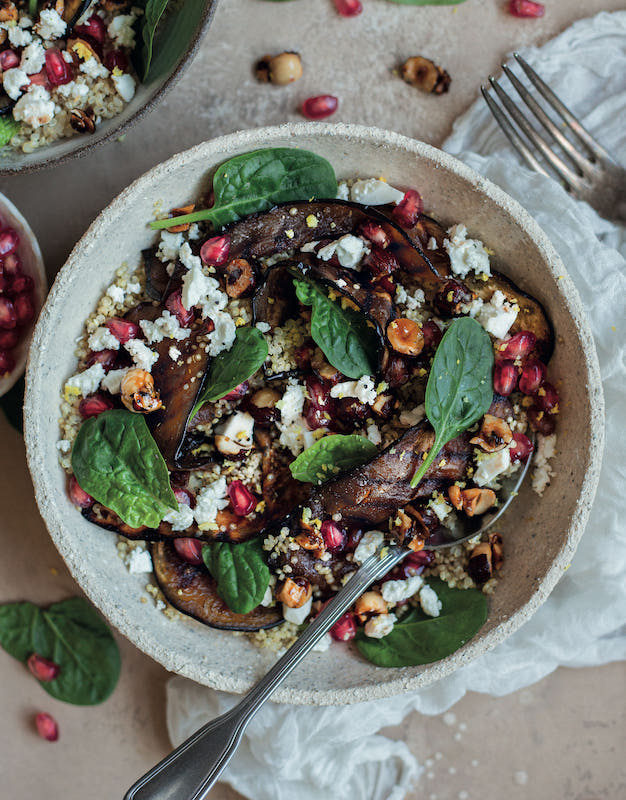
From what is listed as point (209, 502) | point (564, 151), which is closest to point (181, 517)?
point (209, 502)

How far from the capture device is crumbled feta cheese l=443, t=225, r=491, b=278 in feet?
5.58

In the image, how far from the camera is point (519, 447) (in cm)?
171

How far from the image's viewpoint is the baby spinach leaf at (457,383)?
5.17 feet

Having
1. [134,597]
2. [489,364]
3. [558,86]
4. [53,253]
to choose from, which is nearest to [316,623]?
[134,597]

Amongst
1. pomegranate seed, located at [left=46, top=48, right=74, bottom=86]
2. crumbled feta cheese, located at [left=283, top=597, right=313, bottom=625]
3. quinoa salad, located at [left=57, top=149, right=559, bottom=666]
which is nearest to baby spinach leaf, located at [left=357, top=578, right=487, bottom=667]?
quinoa salad, located at [left=57, top=149, right=559, bottom=666]

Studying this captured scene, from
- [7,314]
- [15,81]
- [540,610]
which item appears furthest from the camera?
[540,610]

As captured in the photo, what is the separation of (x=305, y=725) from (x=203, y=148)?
1523 millimetres

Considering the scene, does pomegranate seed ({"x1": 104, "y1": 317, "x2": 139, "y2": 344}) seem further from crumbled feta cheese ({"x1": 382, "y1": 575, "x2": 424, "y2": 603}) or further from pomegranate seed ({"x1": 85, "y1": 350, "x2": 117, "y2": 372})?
crumbled feta cheese ({"x1": 382, "y1": 575, "x2": 424, "y2": 603})

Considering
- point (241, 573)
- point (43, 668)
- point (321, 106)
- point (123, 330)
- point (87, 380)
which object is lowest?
point (43, 668)

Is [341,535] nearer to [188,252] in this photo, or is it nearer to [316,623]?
[316,623]

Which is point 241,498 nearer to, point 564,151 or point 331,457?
point 331,457

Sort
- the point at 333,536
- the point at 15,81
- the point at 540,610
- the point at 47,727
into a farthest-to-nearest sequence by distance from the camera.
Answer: the point at 47,727 → the point at 540,610 → the point at 15,81 → the point at 333,536

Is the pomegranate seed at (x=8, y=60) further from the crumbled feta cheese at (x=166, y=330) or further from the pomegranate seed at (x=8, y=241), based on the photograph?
the crumbled feta cheese at (x=166, y=330)

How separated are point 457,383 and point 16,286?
1.16 meters
